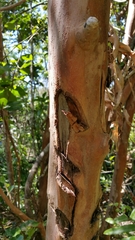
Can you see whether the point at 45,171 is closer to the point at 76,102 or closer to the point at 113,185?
the point at 113,185

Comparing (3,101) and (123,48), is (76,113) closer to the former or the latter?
(123,48)

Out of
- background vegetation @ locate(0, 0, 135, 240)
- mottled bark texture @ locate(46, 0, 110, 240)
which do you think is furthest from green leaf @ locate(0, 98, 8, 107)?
mottled bark texture @ locate(46, 0, 110, 240)

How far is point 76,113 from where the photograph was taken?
38 centimetres

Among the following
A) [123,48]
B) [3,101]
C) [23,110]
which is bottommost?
[23,110]

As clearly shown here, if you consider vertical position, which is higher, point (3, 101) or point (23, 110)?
point (3, 101)

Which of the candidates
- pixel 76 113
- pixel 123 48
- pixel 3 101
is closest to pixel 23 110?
pixel 3 101

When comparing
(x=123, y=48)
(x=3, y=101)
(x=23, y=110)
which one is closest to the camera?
(x=123, y=48)

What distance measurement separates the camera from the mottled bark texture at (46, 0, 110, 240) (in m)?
0.35

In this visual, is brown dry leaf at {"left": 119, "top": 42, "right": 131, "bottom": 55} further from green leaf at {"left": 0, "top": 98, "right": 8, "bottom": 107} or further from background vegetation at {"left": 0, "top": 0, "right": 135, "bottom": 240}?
green leaf at {"left": 0, "top": 98, "right": 8, "bottom": 107}

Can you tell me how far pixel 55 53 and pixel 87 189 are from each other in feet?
0.72

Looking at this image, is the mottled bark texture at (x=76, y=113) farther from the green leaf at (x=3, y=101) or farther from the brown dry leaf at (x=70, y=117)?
the green leaf at (x=3, y=101)

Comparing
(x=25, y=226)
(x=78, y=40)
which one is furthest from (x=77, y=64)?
(x=25, y=226)

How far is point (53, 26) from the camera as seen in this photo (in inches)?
14.7

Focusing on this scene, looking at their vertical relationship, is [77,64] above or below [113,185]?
above
